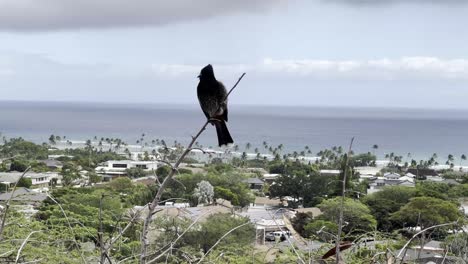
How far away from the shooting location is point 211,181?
24156 mm

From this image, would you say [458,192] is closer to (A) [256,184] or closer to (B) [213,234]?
(A) [256,184]

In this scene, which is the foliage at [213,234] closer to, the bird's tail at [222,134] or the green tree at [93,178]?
the bird's tail at [222,134]

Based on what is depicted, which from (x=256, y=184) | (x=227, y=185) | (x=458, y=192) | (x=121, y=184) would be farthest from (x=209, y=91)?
(x=256, y=184)

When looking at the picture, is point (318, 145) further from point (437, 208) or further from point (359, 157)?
point (437, 208)

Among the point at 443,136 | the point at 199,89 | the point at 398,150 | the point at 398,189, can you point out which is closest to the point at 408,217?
the point at 398,189

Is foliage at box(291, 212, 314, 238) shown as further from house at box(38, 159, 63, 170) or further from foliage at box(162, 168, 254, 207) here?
house at box(38, 159, 63, 170)

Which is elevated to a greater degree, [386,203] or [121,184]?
[386,203]

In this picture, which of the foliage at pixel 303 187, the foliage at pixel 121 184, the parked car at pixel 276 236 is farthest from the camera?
the foliage at pixel 303 187

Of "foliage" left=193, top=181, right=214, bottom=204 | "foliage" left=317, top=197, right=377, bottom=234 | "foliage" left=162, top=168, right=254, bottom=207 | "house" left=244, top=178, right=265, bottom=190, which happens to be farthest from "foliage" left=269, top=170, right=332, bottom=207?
"foliage" left=317, top=197, right=377, bottom=234

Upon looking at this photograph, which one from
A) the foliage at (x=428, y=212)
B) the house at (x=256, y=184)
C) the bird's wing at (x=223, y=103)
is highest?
the bird's wing at (x=223, y=103)

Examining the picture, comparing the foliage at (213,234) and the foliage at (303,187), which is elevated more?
the foliage at (213,234)

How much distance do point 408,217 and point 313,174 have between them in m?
11.3

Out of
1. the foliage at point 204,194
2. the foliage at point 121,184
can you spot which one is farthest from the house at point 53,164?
the foliage at point 204,194

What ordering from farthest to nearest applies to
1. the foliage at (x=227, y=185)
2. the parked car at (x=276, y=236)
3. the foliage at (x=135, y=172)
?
the foliage at (x=135, y=172) < the foliage at (x=227, y=185) < the parked car at (x=276, y=236)
